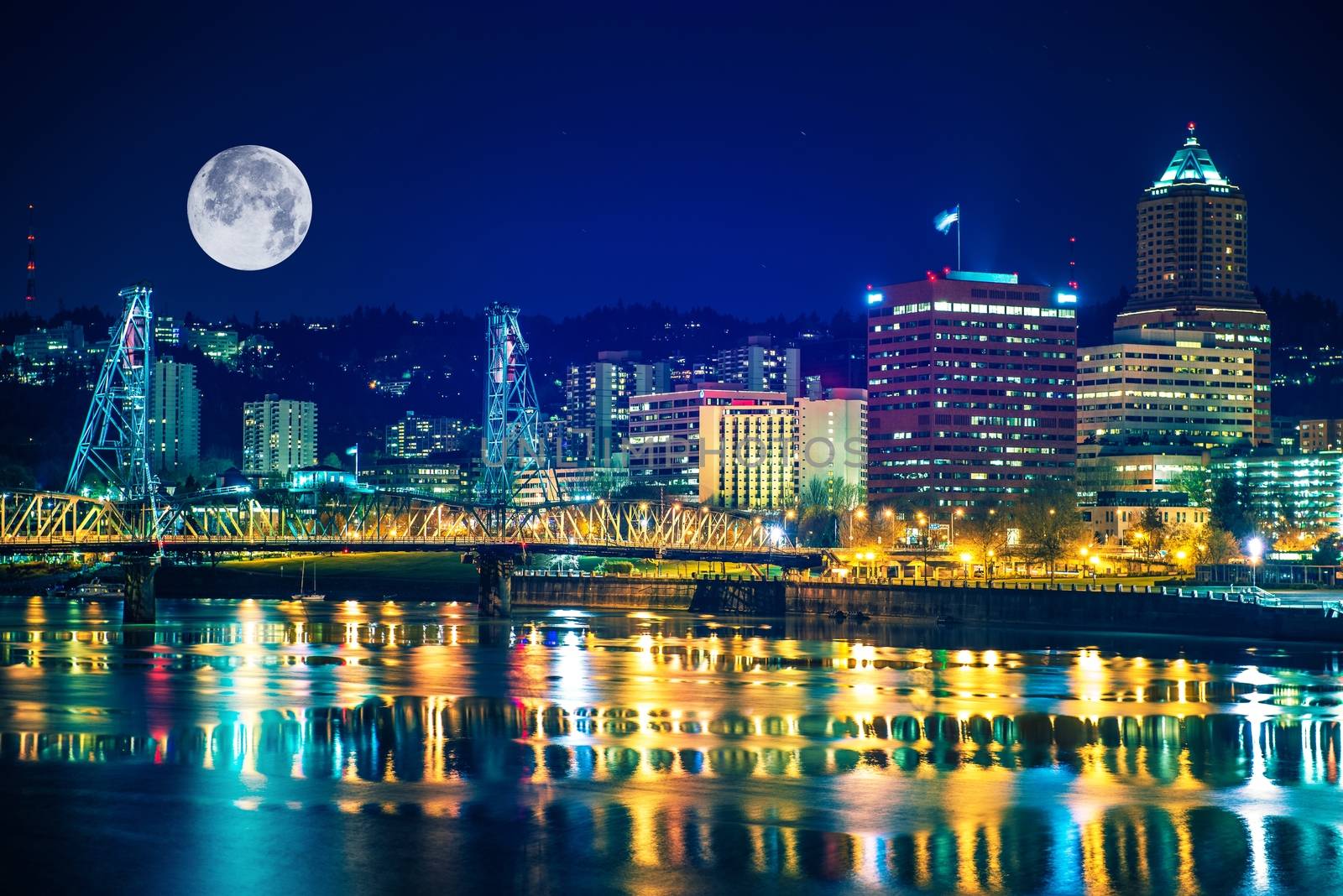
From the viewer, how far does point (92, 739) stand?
55.0m

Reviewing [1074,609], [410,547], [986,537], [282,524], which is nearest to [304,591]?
[282,524]

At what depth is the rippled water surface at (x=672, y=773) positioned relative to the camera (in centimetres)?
3803

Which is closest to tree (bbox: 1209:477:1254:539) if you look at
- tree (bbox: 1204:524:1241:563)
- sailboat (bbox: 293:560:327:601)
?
tree (bbox: 1204:524:1241:563)

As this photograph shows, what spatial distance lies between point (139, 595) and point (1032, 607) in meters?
58.4

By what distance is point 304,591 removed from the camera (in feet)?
543

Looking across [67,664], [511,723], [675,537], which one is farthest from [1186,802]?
[675,537]

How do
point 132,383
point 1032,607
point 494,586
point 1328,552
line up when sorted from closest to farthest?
1. point 1032,607
2. point 494,586
3. point 132,383
4. point 1328,552

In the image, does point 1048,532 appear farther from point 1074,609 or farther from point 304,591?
point 304,591

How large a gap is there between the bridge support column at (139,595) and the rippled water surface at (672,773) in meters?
26.6

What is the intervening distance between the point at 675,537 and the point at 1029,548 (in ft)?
139

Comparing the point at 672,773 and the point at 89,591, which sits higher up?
the point at 89,591

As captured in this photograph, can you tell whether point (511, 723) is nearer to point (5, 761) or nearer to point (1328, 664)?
point (5, 761)

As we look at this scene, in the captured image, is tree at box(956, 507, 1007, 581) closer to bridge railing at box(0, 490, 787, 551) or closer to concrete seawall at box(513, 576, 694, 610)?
bridge railing at box(0, 490, 787, 551)

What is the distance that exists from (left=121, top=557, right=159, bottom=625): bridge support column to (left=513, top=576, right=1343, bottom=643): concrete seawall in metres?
44.2
